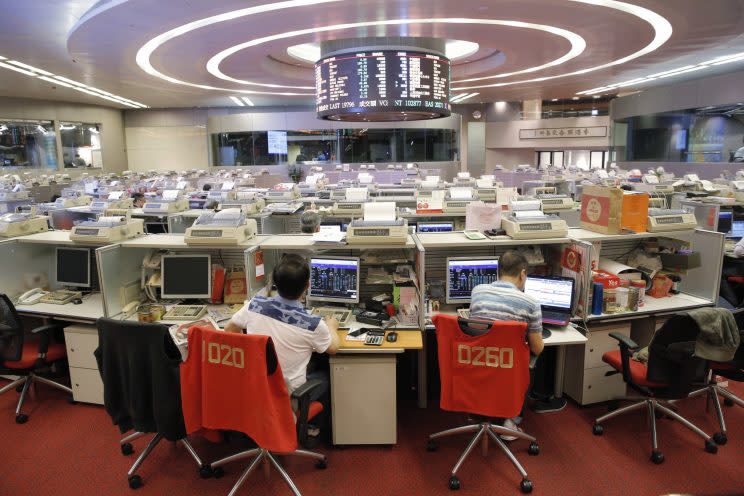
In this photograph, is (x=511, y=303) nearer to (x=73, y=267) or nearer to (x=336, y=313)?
(x=336, y=313)

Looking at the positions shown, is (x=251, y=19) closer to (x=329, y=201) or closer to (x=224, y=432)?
(x=329, y=201)

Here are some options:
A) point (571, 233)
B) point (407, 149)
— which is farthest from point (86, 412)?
point (407, 149)

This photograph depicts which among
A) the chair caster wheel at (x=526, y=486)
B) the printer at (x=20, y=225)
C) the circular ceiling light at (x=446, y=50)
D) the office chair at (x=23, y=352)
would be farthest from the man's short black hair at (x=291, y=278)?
the circular ceiling light at (x=446, y=50)

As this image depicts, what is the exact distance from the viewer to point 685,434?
10.3ft

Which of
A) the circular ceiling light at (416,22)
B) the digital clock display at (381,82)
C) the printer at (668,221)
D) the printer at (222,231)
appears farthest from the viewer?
the digital clock display at (381,82)

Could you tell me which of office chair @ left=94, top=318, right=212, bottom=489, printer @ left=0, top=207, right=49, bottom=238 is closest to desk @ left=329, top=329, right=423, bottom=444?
office chair @ left=94, top=318, right=212, bottom=489

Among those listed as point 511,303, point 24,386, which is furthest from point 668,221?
point 24,386

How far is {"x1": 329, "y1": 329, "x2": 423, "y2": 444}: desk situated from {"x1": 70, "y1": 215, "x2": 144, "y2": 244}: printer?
1985 mm

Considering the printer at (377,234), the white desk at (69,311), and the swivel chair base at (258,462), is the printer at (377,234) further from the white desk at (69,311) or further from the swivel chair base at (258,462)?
the white desk at (69,311)

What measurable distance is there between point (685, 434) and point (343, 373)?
229 centimetres

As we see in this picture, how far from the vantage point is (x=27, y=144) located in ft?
49.1

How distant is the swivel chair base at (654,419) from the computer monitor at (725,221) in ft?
12.6

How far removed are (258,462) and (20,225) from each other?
123 inches

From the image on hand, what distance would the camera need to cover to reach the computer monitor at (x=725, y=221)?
6.03 m
